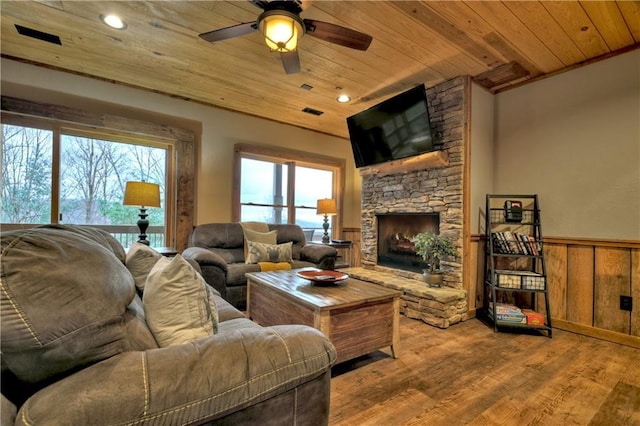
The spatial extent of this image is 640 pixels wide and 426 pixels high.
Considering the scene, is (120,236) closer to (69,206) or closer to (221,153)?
(69,206)

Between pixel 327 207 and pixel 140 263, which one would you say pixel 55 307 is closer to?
pixel 140 263

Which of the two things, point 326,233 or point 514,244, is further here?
A: point 326,233

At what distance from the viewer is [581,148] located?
279cm

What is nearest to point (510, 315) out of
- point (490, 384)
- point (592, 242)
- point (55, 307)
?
point (592, 242)

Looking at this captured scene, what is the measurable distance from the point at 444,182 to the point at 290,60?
2.13 m

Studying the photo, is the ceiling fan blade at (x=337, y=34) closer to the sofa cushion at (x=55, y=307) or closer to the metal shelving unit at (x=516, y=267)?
the sofa cushion at (x=55, y=307)

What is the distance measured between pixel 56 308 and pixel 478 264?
11.6 ft

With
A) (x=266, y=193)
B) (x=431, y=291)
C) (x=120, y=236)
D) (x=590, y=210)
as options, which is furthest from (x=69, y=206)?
(x=590, y=210)

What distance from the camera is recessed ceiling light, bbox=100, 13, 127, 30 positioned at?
2260mm

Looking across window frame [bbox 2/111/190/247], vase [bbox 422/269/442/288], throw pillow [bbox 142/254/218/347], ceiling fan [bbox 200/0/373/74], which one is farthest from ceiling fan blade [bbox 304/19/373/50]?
window frame [bbox 2/111/190/247]

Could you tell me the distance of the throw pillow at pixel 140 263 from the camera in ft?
4.74

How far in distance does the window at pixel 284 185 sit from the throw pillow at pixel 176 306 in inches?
130

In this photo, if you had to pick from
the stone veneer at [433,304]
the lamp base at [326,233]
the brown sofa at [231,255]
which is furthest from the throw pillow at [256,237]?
the stone veneer at [433,304]

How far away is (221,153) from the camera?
13.8 ft
